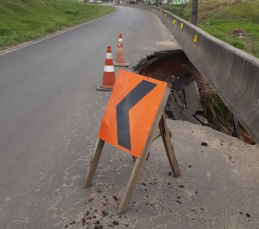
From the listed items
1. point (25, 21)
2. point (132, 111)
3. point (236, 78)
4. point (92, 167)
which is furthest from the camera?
point (25, 21)

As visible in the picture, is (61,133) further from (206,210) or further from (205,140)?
(206,210)

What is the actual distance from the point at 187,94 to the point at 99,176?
5.24m

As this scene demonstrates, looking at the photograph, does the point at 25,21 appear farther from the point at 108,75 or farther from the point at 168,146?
the point at 168,146

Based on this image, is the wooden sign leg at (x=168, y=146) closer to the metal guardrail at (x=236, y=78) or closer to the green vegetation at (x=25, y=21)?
the metal guardrail at (x=236, y=78)

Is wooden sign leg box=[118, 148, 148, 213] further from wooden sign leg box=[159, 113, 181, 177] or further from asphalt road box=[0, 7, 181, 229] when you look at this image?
wooden sign leg box=[159, 113, 181, 177]

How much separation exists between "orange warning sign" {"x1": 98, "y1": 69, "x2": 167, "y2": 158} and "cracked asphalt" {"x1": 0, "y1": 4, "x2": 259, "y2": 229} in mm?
514

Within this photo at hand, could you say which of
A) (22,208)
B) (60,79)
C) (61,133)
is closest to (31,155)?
(61,133)

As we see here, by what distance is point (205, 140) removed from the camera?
173 inches

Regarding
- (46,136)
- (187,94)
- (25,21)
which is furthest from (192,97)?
(25,21)

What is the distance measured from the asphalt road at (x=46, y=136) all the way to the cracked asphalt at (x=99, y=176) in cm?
1

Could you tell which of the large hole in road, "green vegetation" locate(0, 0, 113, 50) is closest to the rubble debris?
the large hole in road

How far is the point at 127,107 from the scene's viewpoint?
3.13 m

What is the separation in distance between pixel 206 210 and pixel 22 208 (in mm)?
1617

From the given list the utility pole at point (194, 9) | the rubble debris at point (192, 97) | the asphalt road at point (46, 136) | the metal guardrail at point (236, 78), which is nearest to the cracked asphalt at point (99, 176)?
the asphalt road at point (46, 136)
